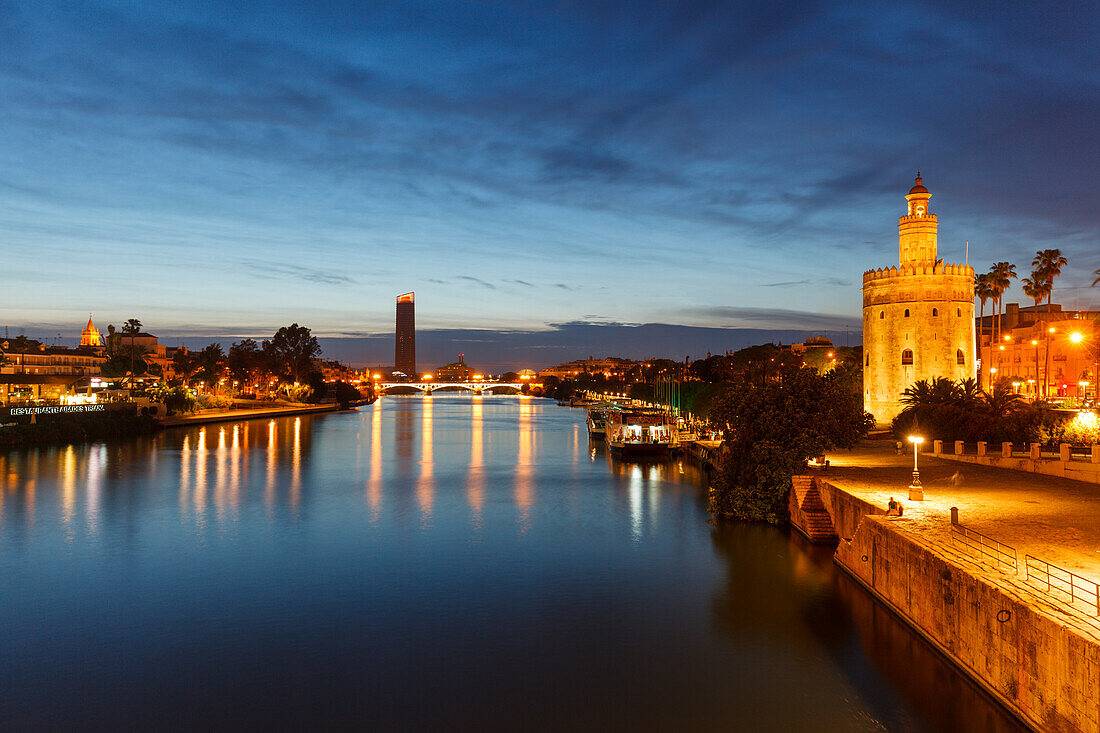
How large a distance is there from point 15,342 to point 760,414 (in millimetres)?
149610

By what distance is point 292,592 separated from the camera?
2612cm

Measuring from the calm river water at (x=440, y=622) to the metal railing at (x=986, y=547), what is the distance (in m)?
2.63

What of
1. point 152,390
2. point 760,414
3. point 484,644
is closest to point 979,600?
point 484,644

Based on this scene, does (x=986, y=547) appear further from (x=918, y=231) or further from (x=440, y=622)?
(x=918, y=231)

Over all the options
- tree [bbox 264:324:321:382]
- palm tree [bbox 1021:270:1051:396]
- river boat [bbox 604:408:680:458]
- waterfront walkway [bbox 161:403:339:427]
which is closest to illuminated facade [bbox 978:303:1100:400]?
palm tree [bbox 1021:270:1051:396]

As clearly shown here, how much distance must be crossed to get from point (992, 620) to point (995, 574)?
1.37 metres

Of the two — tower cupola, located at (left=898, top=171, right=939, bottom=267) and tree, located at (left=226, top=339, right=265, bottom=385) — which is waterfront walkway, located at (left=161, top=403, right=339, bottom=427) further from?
tower cupola, located at (left=898, top=171, right=939, bottom=267)

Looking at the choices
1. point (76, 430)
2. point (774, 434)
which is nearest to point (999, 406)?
point (774, 434)

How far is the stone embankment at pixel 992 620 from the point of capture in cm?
1163

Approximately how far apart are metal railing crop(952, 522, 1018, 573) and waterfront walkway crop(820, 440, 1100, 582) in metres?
0.28

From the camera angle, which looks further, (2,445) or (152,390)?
(152,390)

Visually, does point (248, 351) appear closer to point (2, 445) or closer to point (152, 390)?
point (152, 390)

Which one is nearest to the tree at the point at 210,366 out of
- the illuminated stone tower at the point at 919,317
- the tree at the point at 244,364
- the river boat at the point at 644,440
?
the tree at the point at 244,364

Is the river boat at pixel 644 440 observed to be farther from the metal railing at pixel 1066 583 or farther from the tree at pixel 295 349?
the tree at pixel 295 349
